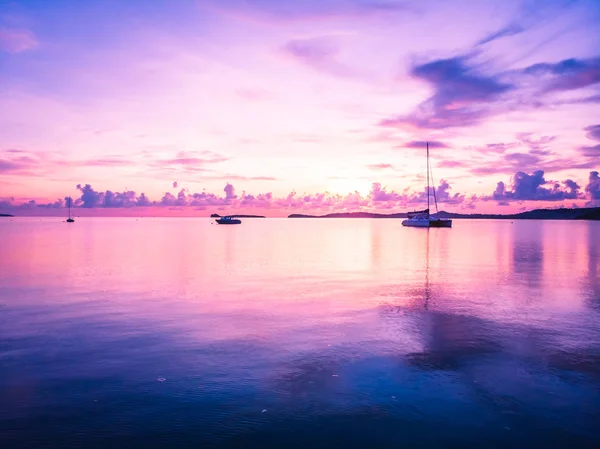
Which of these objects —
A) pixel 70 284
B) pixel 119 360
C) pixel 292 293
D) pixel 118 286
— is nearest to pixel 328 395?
pixel 119 360

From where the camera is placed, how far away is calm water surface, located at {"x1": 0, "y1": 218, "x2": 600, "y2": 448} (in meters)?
9.81

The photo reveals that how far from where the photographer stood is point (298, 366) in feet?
45.0

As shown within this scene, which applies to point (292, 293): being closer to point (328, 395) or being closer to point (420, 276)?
point (420, 276)

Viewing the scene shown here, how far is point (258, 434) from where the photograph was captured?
9.64m

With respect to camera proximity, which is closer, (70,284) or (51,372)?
(51,372)

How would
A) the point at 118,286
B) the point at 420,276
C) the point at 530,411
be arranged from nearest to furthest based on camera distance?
the point at 530,411, the point at 118,286, the point at 420,276

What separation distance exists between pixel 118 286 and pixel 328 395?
21639mm

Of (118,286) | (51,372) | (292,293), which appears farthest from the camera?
(118,286)

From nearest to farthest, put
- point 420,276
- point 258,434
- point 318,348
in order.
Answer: point 258,434
point 318,348
point 420,276

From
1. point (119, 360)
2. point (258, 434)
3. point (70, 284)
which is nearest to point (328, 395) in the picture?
point (258, 434)

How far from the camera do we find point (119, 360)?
14.3 m

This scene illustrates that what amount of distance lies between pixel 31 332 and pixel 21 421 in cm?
875

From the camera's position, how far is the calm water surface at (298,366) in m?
9.81

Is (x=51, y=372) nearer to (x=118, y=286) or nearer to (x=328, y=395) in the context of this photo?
(x=328, y=395)
